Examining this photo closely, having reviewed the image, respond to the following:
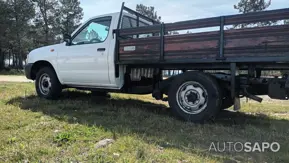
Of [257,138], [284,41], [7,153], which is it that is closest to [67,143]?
[7,153]

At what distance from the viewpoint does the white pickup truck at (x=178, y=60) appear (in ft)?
12.5

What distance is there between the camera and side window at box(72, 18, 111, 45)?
18.2 feet

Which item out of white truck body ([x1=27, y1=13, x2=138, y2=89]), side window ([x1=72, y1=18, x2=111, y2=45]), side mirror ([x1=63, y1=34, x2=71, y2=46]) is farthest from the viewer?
side mirror ([x1=63, y1=34, x2=71, y2=46])

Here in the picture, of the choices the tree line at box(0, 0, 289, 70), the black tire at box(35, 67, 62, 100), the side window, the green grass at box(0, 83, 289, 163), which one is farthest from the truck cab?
the tree line at box(0, 0, 289, 70)

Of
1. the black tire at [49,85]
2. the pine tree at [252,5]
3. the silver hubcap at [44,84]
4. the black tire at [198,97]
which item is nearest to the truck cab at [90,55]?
the black tire at [49,85]

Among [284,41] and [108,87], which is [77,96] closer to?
[108,87]

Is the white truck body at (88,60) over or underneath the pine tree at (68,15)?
underneath

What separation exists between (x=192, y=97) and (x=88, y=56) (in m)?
2.59

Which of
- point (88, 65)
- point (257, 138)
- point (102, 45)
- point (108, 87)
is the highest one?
point (102, 45)

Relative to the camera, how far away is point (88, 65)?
5.66m

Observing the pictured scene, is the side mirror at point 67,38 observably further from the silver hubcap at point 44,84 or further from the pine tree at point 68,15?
the pine tree at point 68,15

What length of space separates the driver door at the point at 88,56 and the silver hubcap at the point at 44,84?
54 centimetres

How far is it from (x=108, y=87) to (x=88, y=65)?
698mm

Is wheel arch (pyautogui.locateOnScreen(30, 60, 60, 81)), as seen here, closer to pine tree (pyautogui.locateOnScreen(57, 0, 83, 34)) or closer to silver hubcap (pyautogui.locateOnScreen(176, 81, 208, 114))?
silver hubcap (pyautogui.locateOnScreen(176, 81, 208, 114))
